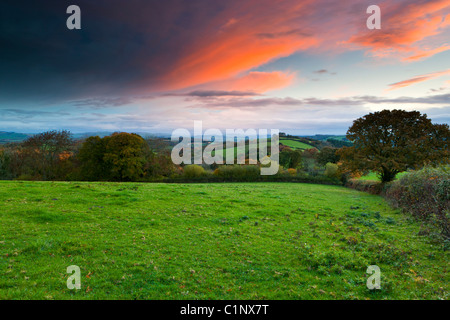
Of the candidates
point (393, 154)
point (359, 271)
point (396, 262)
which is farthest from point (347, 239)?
point (393, 154)

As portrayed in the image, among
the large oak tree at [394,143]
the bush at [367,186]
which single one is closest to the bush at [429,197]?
the large oak tree at [394,143]

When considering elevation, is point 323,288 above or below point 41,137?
below

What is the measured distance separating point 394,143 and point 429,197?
19042 millimetres

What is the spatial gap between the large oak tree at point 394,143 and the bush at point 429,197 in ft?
39.8

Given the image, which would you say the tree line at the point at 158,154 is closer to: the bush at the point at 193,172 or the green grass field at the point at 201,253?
the bush at the point at 193,172

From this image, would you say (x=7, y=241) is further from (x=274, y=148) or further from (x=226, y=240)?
(x=274, y=148)

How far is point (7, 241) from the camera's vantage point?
310 inches

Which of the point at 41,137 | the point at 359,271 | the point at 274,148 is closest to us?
the point at 359,271

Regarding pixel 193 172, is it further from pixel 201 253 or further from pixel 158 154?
pixel 201 253

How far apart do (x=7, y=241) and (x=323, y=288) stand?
10566 millimetres

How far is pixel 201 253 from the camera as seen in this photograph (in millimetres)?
7980

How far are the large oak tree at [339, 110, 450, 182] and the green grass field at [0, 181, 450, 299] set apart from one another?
16.9m

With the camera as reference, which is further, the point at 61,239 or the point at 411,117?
the point at 411,117

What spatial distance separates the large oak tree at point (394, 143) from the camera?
86.3ft
